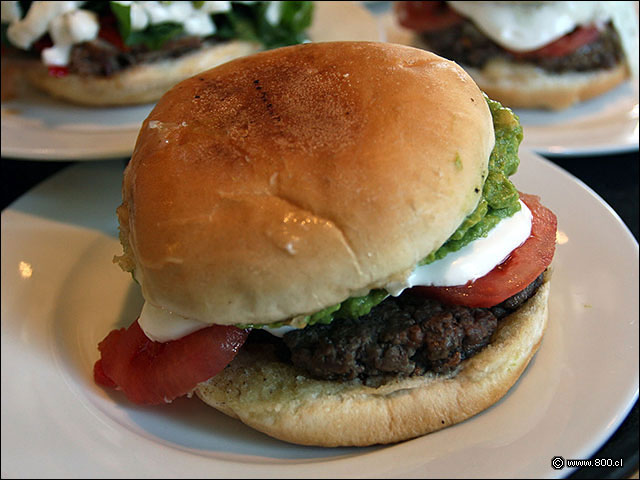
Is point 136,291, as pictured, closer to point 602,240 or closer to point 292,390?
point 292,390

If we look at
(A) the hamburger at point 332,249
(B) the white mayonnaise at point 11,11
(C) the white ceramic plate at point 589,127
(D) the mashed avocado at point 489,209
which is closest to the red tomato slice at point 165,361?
(A) the hamburger at point 332,249

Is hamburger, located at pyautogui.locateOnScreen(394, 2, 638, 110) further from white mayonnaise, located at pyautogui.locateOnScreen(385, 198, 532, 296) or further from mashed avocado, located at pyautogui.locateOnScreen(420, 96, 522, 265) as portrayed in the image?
white mayonnaise, located at pyautogui.locateOnScreen(385, 198, 532, 296)

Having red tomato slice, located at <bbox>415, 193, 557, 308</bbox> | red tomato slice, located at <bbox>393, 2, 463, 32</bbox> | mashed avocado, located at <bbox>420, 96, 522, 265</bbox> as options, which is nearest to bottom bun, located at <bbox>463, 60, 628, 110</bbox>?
red tomato slice, located at <bbox>393, 2, 463, 32</bbox>

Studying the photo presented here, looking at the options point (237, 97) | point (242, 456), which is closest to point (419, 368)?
point (242, 456)

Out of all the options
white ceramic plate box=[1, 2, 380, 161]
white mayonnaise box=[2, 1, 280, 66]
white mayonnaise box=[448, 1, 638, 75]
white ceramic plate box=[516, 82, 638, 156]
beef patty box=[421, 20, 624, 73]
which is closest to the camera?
white ceramic plate box=[1, 2, 380, 161]

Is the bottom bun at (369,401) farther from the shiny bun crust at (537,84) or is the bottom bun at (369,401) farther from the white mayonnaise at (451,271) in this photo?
the shiny bun crust at (537,84)

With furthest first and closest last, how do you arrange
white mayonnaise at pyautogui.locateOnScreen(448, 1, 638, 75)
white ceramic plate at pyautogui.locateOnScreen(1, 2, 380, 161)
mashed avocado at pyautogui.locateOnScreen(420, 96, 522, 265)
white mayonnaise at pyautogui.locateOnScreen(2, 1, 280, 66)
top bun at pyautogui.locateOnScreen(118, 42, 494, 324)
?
white mayonnaise at pyautogui.locateOnScreen(448, 1, 638, 75), white mayonnaise at pyautogui.locateOnScreen(2, 1, 280, 66), white ceramic plate at pyautogui.locateOnScreen(1, 2, 380, 161), mashed avocado at pyautogui.locateOnScreen(420, 96, 522, 265), top bun at pyautogui.locateOnScreen(118, 42, 494, 324)

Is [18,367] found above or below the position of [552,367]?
below

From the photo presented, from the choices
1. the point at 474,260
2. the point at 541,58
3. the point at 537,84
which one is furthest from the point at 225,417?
the point at 541,58
